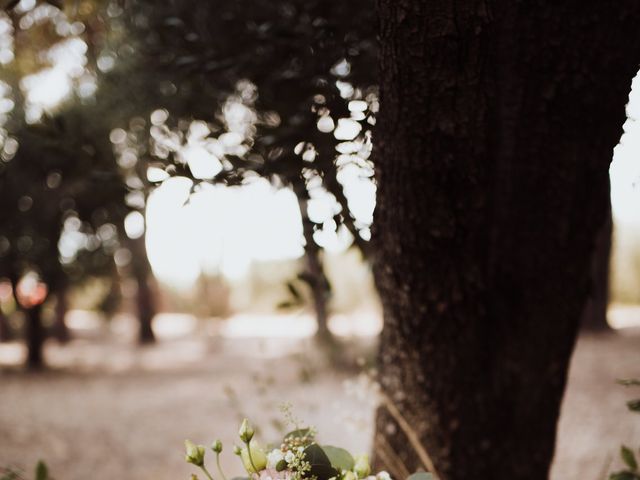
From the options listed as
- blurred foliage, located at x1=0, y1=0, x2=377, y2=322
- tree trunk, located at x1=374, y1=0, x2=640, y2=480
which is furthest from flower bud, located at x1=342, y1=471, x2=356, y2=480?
blurred foliage, located at x1=0, y1=0, x2=377, y2=322

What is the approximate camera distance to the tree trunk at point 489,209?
68.6 inches

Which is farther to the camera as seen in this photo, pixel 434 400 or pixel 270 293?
pixel 270 293

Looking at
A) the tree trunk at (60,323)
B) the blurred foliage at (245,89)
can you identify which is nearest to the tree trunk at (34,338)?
the tree trunk at (60,323)

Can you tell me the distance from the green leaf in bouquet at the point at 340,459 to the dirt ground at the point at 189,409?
3.07 feet

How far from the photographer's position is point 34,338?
13664mm

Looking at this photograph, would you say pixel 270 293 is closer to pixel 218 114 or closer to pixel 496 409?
pixel 218 114

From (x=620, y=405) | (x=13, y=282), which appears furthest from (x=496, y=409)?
(x=13, y=282)

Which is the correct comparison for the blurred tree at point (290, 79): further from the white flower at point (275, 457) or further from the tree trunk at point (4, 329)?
the tree trunk at point (4, 329)

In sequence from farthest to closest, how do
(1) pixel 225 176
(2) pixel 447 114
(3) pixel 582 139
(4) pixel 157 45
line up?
(4) pixel 157 45 → (1) pixel 225 176 → (3) pixel 582 139 → (2) pixel 447 114

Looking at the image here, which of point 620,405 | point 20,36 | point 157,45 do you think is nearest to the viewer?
point 157,45

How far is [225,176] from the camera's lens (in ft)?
8.95

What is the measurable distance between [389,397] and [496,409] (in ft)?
1.29

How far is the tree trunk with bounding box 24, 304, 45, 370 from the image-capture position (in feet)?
44.0

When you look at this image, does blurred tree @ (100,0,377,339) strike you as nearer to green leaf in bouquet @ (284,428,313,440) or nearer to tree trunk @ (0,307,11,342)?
green leaf in bouquet @ (284,428,313,440)
